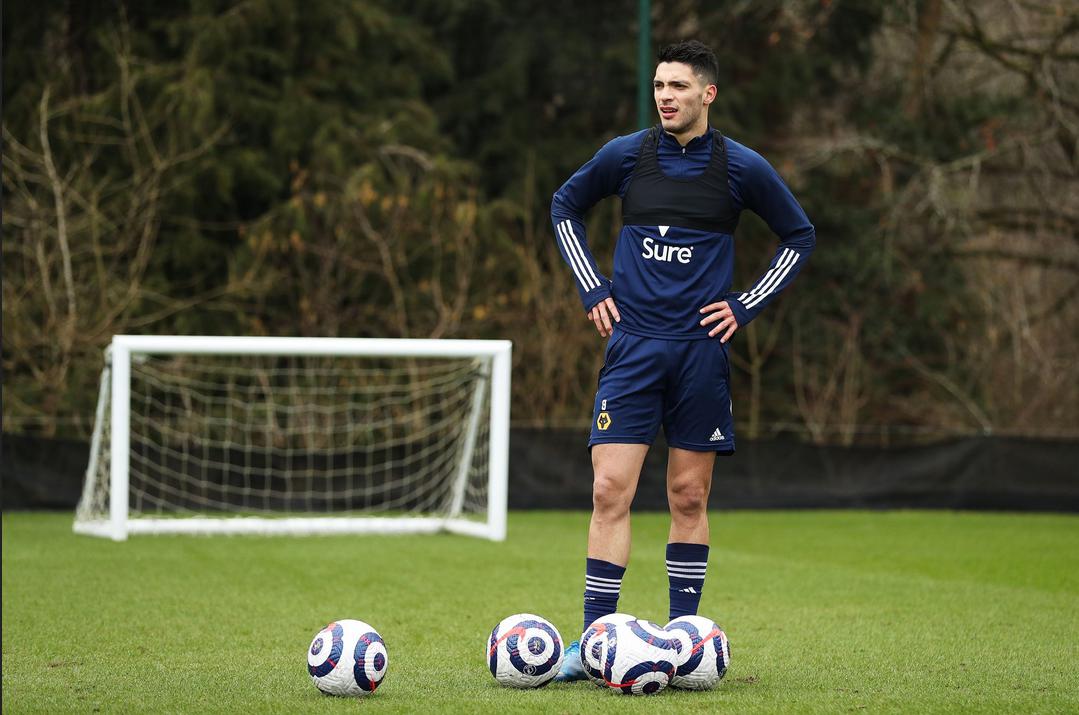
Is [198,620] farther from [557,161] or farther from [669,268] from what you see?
[557,161]

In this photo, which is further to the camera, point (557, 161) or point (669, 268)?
point (557, 161)

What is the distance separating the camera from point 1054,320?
58.6 feet

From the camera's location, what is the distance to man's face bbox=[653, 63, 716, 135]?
14.6ft

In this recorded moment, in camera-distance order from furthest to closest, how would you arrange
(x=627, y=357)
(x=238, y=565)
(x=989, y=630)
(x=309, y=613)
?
1. (x=238, y=565)
2. (x=309, y=613)
3. (x=989, y=630)
4. (x=627, y=357)

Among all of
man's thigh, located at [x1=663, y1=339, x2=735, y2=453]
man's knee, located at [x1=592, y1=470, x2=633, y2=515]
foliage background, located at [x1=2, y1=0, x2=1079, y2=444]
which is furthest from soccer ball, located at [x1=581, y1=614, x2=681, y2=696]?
foliage background, located at [x1=2, y1=0, x2=1079, y2=444]

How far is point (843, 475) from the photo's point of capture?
13.3 meters

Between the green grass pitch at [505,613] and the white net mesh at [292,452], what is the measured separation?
0.84 meters

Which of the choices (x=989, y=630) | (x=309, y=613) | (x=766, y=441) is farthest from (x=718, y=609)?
(x=766, y=441)

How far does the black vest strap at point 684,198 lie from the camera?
4535 millimetres

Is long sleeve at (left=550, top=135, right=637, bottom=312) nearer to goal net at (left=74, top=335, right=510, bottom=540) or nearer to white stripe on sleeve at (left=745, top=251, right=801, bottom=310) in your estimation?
white stripe on sleeve at (left=745, top=251, right=801, bottom=310)

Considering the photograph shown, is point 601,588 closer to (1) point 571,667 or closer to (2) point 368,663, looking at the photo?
(1) point 571,667

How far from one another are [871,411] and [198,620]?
13.8 metres

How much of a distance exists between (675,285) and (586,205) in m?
0.49

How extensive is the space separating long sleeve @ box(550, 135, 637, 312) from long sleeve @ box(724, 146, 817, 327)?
370 millimetres
